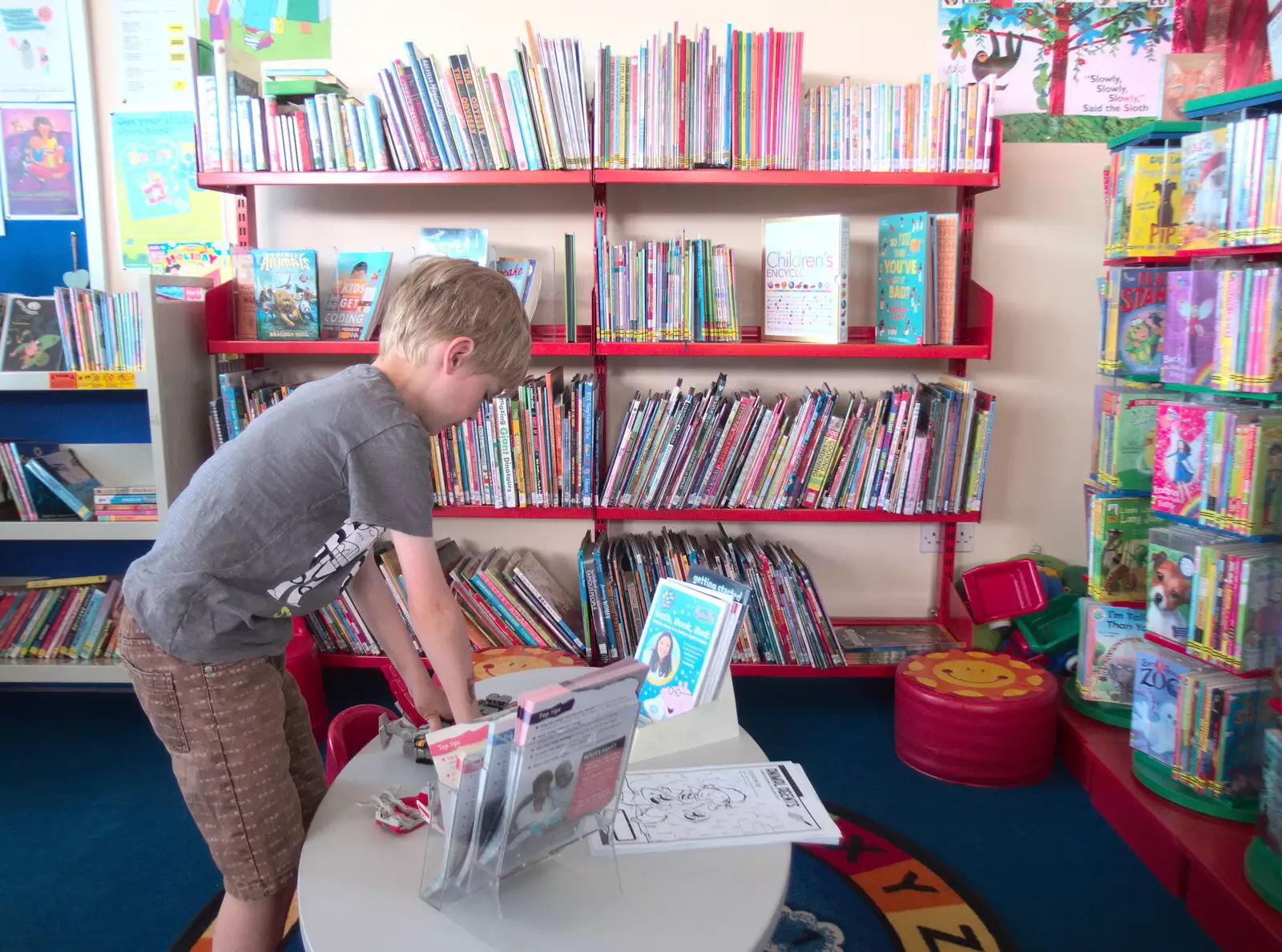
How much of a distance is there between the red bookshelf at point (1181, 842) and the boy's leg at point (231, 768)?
1.70 m

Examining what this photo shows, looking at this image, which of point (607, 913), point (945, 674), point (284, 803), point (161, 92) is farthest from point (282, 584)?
point (161, 92)

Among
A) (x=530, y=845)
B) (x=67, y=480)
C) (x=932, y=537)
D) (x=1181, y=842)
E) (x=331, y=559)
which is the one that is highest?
(x=331, y=559)

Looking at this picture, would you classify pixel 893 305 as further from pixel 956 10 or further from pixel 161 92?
pixel 161 92

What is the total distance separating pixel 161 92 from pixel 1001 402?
2.72 meters

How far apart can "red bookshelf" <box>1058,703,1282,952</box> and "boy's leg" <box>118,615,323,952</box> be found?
1700mm

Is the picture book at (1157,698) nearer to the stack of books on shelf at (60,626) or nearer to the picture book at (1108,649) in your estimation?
the picture book at (1108,649)

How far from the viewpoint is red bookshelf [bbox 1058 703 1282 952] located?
1754 millimetres

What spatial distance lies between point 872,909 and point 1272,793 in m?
0.79

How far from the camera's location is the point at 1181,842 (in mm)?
1948

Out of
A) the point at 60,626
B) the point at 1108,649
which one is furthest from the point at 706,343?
the point at 60,626

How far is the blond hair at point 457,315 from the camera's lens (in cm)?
129

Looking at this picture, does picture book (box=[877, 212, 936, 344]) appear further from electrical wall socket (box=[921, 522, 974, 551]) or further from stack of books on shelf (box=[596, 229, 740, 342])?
electrical wall socket (box=[921, 522, 974, 551])

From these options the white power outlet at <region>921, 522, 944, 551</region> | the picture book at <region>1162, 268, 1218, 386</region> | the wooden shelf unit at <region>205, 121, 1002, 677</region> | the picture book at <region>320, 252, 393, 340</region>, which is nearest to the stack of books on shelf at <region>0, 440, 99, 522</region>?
the wooden shelf unit at <region>205, 121, 1002, 677</region>

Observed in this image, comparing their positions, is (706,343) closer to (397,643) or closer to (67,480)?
(397,643)
